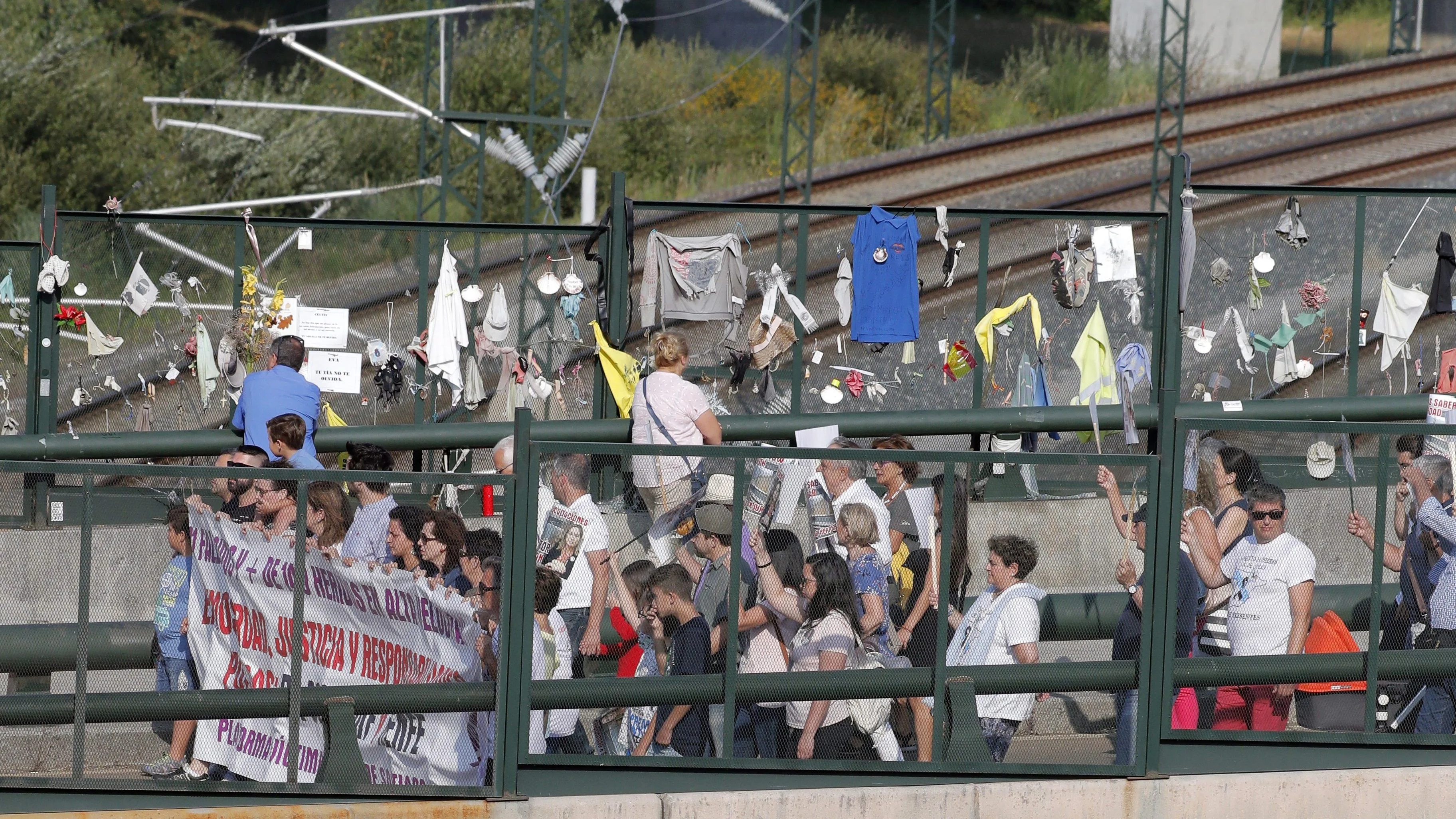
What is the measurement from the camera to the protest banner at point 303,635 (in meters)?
6.52

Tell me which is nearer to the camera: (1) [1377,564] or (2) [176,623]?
(2) [176,623]

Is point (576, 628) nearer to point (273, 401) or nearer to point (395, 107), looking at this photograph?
point (273, 401)

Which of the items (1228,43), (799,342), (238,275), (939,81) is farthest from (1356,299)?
(939,81)

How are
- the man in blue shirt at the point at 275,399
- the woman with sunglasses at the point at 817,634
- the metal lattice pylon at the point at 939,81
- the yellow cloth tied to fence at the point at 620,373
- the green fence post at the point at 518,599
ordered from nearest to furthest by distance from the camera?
the green fence post at the point at 518,599 → the woman with sunglasses at the point at 817,634 → the man in blue shirt at the point at 275,399 → the yellow cloth tied to fence at the point at 620,373 → the metal lattice pylon at the point at 939,81

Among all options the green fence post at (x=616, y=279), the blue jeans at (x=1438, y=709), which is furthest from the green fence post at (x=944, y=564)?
the green fence post at (x=616, y=279)

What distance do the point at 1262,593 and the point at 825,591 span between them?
1936 mm

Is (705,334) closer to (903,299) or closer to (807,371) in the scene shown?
(807,371)

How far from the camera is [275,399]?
399 inches

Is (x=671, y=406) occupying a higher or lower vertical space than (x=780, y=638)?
higher

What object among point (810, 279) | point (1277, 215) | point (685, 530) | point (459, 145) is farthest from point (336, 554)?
point (459, 145)

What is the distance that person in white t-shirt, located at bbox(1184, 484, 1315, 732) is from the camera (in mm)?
7074

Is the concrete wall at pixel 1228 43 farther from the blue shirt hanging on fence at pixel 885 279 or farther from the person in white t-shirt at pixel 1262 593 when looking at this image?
the person in white t-shirt at pixel 1262 593

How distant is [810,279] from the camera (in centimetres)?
1708

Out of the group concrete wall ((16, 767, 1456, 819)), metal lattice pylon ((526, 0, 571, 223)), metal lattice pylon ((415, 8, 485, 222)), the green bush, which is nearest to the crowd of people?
concrete wall ((16, 767, 1456, 819))
